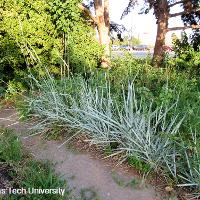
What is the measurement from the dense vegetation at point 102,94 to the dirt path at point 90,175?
242 mm

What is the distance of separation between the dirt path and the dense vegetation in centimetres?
24

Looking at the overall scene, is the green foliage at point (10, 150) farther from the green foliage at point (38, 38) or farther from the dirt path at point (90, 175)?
the green foliage at point (38, 38)

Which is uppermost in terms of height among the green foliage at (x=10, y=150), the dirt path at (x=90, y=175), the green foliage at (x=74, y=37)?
the green foliage at (x=74, y=37)

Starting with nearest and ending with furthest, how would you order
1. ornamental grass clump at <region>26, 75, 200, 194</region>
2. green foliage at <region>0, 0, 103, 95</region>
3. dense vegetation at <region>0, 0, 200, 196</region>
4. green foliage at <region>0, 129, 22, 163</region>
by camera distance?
ornamental grass clump at <region>26, 75, 200, 194</region>, dense vegetation at <region>0, 0, 200, 196</region>, green foliage at <region>0, 129, 22, 163</region>, green foliage at <region>0, 0, 103, 95</region>

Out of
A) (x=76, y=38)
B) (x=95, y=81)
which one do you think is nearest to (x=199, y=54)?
(x=76, y=38)

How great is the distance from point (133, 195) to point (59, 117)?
67.3 inches

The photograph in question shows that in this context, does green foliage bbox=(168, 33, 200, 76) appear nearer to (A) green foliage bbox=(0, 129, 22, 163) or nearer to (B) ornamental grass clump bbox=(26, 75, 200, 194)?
(B) ornamental grass clump bbox=(26, 75, 200, 194)

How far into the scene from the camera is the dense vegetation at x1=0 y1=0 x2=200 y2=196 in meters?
3.91

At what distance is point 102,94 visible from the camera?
15.9 ft

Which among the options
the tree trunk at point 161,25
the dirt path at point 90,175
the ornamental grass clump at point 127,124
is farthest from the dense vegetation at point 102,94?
the tree trunk at point 161,25

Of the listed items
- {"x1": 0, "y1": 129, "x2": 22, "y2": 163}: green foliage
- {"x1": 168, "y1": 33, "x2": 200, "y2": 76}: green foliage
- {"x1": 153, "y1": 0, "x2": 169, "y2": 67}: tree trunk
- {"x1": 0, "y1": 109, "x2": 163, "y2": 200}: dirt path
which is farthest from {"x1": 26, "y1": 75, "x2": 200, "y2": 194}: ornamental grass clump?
{"x1": 153, "y1": 0, "x2": 169, "y2": 67}: tree trunk

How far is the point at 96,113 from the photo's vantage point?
4578 millimetres

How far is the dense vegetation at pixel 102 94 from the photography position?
391 centimetres

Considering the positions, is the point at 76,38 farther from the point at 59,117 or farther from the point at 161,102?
the point at 161,102
